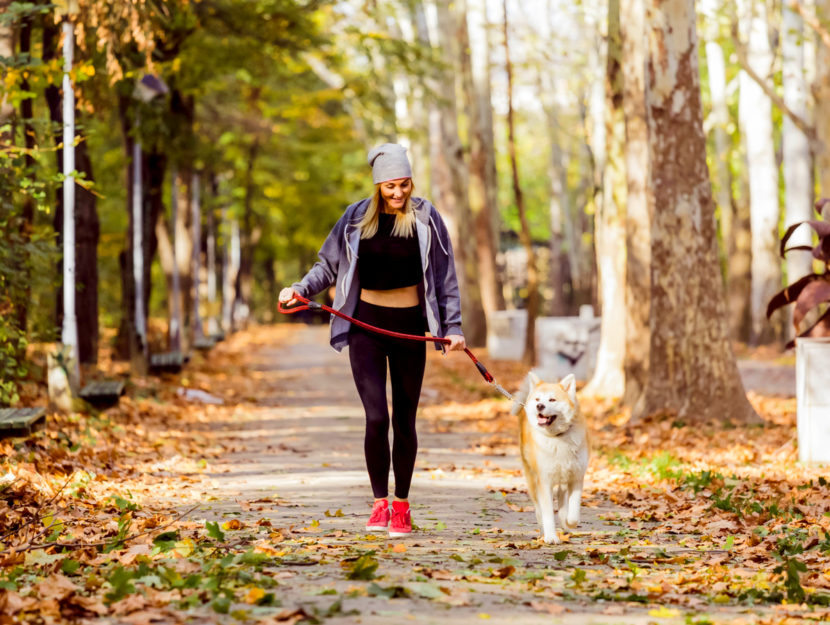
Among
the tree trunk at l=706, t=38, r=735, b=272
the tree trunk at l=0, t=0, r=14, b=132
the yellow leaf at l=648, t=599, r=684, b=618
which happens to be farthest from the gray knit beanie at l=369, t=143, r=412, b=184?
the tree trunk at l=706, t=38, r=735, b=272

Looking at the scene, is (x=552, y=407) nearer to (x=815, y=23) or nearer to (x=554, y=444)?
(x=554, y=444)

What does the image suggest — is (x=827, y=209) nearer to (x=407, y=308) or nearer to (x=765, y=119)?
(x=407, y=308)

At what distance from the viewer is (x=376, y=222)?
733cm

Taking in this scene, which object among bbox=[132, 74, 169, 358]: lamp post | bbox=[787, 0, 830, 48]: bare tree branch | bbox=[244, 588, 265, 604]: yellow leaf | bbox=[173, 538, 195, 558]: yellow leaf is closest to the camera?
bbox=[244, 588, 265, 604]: yellow leaf

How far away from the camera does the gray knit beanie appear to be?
722 cm

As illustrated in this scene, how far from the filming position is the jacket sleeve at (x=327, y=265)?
741cm

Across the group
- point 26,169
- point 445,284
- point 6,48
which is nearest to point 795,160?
point 6,48

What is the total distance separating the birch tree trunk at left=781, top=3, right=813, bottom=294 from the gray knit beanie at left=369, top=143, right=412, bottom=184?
769 inches

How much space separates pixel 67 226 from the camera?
1413cm

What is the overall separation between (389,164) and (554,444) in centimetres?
189

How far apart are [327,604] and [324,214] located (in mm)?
46889

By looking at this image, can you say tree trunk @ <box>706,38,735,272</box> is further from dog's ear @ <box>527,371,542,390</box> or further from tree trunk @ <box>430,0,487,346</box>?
dog's ear @ <box>527,371,542,390</box>

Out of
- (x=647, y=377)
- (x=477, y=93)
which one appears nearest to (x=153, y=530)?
(x=647, y=377)

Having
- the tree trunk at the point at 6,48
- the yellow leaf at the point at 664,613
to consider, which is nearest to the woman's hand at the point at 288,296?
the yellow leaf at the point at 664,613
